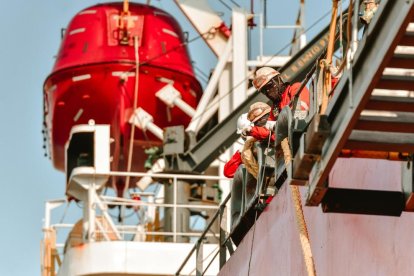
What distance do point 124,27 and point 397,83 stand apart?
766 inches

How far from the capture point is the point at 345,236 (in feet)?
42.0

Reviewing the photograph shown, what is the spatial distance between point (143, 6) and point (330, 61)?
18.4 meters

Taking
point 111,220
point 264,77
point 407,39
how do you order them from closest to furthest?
point 407,39 < point 264,77 < point 111,220

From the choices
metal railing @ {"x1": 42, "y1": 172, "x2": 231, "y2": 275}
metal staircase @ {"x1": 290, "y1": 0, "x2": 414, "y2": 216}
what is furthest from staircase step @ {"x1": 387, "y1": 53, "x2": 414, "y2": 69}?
metal railing @ {"x1": 42, "y1": 172, "x2": 231, "y2": 275}

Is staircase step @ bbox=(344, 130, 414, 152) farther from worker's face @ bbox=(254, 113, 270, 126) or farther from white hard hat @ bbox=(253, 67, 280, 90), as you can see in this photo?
worker's face @ bbox=(254, 113, 270, 126)

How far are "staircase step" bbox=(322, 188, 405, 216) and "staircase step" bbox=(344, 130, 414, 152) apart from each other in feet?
2.83

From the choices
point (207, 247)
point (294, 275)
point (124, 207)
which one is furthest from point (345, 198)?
point (124, 207)

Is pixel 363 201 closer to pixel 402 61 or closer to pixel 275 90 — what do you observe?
pixel 402 61

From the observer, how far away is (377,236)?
40.0 ft

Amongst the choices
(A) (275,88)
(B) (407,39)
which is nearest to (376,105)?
(B) (407,39)

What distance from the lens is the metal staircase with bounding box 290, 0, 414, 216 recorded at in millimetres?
9820

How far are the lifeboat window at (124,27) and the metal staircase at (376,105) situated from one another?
1790cm

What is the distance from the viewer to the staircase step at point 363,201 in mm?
11562

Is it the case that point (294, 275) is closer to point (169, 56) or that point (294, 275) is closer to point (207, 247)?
point (207, 247)
